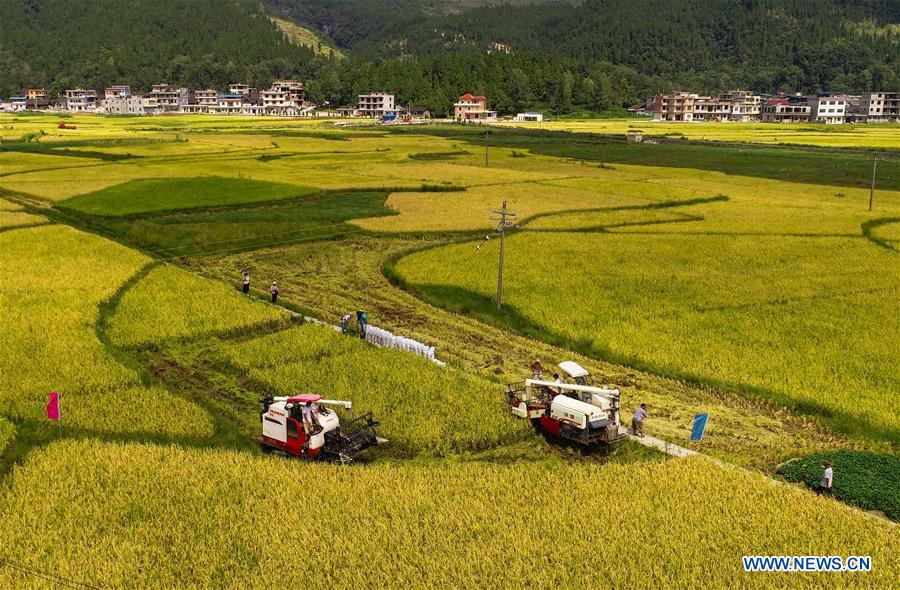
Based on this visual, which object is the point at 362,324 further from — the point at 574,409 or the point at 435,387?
the point at 574,409

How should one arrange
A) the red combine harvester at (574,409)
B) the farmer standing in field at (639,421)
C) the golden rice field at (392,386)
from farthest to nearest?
→ 1. the farmer standing in field at (639,421)
2. the golden rice field at (392,386)
3. the red combine harvester at (574,409)

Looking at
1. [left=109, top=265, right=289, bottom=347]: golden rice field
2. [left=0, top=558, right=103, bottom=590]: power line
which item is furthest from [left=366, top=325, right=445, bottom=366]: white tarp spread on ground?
[left=0, top=558, right=103, bottom=590]: power line

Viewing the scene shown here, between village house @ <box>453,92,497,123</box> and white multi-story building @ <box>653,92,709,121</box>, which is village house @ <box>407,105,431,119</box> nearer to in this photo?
village house @ <box>453,92,497,123</box>

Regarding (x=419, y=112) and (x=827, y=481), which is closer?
(x=827, y=481)

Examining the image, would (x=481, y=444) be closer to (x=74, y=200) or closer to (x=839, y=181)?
(x=74, y=200)

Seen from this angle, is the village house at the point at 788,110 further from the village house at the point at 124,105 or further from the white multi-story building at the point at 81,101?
the white multi-story building at the point at 81,101

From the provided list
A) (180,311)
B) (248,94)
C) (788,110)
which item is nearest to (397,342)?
(180,311)

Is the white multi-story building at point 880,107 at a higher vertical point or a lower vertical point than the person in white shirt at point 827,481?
higher

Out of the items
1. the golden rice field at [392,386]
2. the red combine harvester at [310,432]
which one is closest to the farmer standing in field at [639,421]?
the golden rice field at [392,386]
